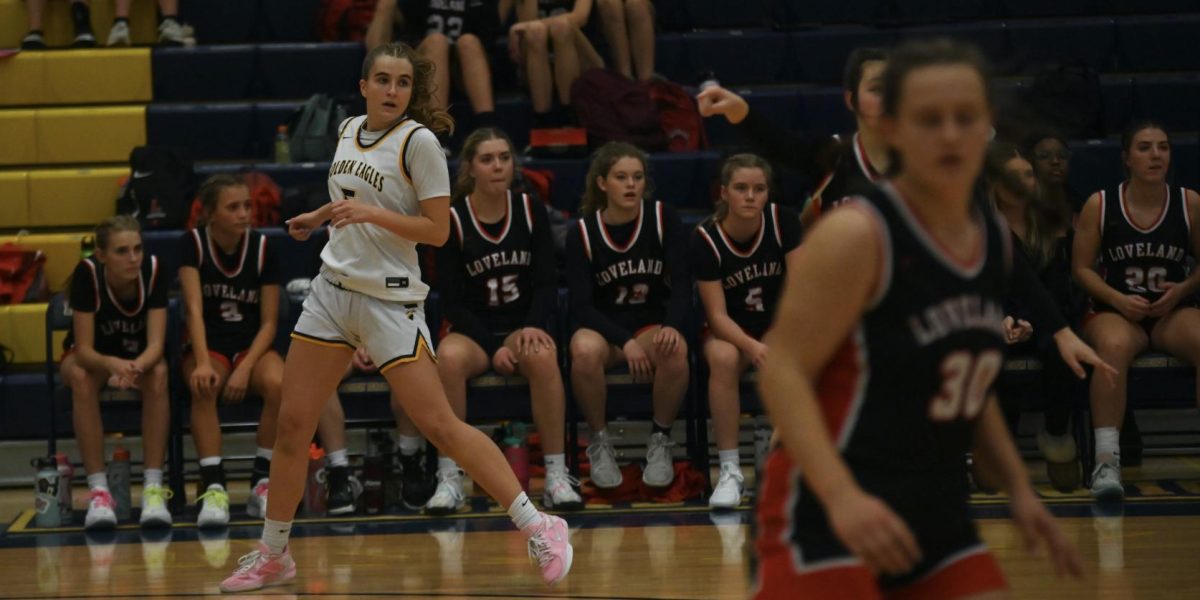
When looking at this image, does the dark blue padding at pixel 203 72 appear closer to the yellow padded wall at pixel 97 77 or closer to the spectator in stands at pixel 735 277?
the yellow padded wall at pixel 97 77

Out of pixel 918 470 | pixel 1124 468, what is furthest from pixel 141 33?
pixel 918 470

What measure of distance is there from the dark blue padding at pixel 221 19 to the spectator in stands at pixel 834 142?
614 cm

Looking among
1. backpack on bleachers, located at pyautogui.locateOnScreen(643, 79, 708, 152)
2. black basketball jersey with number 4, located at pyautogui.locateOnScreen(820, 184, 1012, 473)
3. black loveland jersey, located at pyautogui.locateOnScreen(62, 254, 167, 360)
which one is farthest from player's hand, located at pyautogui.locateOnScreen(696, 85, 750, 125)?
backpack on bleachers, located at pyautogui.locateOnScreen(643, 79, 708, 152)

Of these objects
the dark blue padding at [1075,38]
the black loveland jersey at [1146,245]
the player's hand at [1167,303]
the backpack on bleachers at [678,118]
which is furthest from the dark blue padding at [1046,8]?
the player's hand at [1167,303]

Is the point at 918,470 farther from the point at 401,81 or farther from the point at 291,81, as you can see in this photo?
the point at 291,81

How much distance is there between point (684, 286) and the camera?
22.2 feet

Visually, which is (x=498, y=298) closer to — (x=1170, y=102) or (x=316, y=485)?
(x=316, y=485)

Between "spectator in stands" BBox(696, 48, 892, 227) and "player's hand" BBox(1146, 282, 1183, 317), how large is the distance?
3007 millimetres

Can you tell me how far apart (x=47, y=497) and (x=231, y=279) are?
3.93 feet

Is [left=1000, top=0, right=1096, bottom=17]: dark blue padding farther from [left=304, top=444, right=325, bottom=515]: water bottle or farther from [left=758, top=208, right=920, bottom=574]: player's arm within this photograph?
[left=758, top=208, right=920, bottom=574]: player's arm

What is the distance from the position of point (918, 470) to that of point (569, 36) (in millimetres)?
6411

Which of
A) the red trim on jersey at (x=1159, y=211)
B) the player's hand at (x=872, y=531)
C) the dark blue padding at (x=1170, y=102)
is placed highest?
the dark blue padding at (x=1170, y=102)

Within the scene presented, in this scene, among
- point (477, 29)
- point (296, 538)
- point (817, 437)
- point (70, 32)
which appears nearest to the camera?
point (817, 437)

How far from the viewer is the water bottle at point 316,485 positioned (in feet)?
22.1
